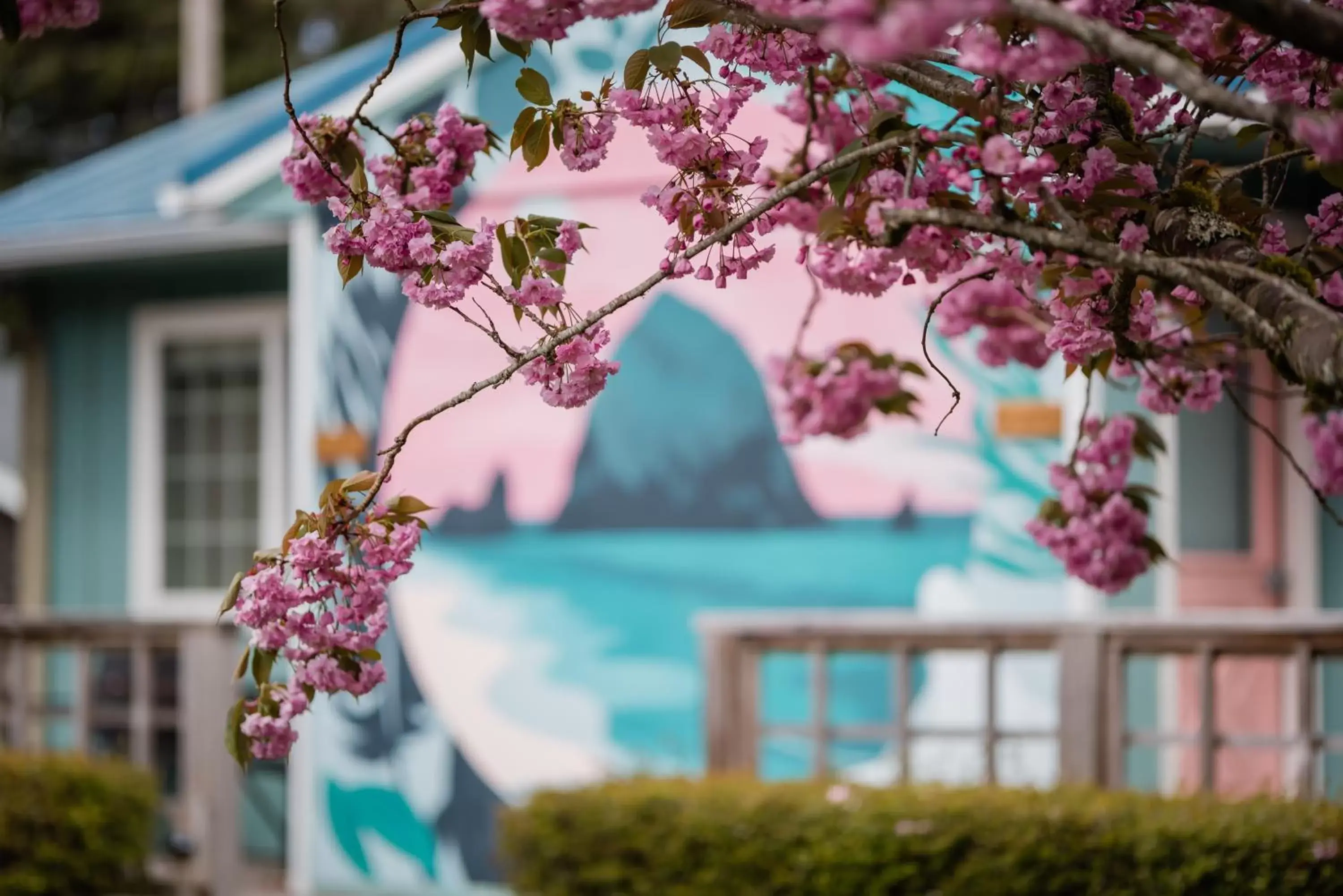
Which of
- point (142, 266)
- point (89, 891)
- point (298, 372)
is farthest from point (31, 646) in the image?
point (142, 266)

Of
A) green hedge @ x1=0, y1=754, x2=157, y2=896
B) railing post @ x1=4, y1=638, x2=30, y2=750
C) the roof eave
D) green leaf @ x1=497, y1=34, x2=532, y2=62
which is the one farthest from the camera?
the roof eave

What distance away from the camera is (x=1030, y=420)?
258 inches

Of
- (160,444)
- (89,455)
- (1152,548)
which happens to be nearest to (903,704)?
(1152,548)

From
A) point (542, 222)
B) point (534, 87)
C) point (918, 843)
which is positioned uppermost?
→ point (534, 87)

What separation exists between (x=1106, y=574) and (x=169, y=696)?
6.69 m

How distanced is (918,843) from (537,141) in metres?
2.83

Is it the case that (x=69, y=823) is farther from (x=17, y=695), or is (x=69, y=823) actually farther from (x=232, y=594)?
(x=232, y=594)

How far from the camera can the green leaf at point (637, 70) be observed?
2.91 m

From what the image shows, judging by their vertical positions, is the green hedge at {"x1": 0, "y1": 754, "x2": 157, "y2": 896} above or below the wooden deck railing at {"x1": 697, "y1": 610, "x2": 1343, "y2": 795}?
below

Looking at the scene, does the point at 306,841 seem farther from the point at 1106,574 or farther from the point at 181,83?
the point at 181,83

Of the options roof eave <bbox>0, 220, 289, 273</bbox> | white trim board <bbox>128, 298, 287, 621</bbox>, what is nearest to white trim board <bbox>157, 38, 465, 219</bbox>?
roof eave <bbox>0, 220, 289, 273</bbox>

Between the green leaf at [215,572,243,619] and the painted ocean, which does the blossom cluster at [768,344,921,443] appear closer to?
the green leaf at [215,572,243,619]

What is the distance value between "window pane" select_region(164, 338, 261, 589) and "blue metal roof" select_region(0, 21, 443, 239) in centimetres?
88

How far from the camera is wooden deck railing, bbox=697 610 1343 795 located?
535 cm
